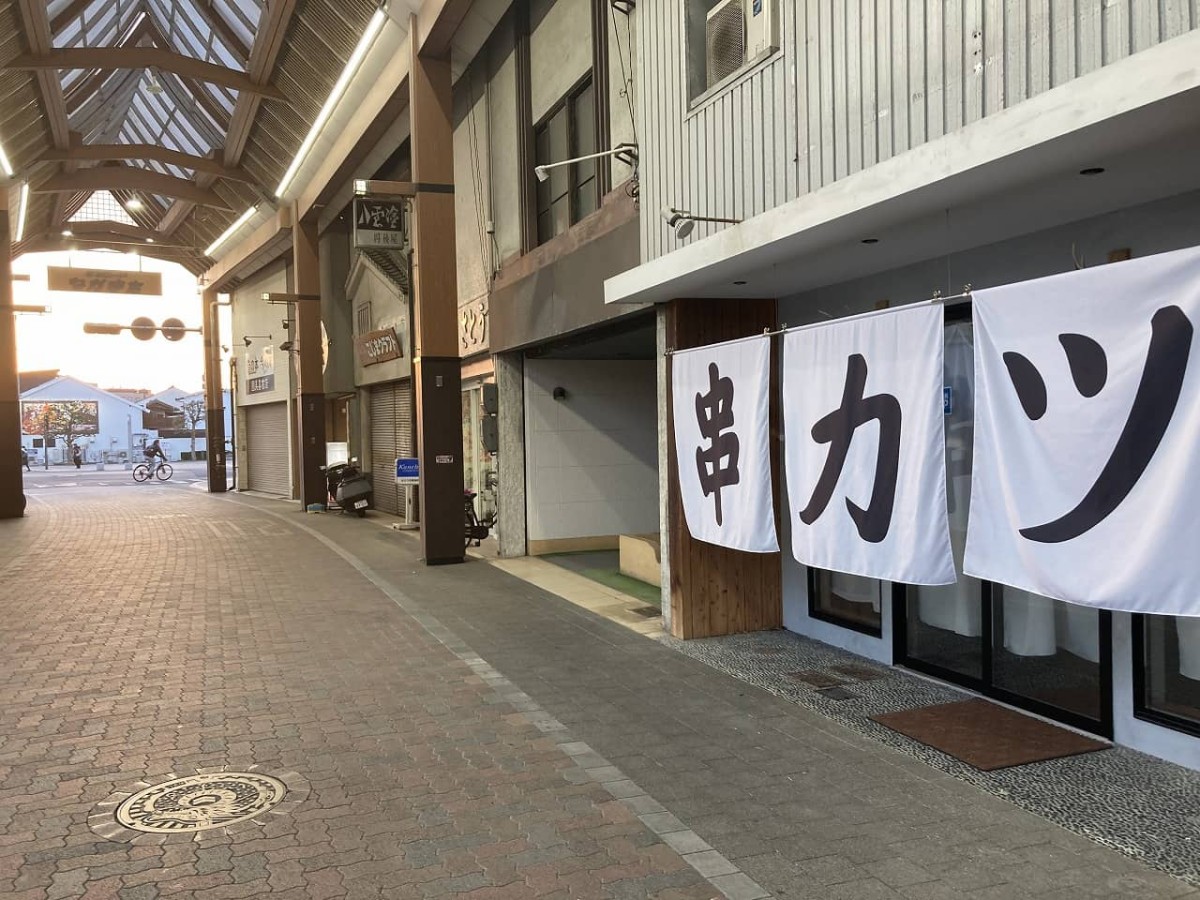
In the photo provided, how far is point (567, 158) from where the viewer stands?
38.9 feet

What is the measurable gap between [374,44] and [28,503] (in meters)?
20.9

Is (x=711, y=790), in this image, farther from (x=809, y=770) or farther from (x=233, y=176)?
(x=233, y=176)

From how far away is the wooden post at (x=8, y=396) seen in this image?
70.1 ft

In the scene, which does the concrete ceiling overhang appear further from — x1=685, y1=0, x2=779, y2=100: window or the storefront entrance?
x1=685, y1=0, x2=779, y2=100: window

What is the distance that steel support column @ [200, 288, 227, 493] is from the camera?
3219cm

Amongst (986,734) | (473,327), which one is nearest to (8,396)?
(473,327)

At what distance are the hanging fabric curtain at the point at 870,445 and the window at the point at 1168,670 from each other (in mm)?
1107

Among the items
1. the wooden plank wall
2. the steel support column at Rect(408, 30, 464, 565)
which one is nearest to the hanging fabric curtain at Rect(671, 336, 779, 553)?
the wooden plank wall

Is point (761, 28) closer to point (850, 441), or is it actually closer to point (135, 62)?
point (850, 441)

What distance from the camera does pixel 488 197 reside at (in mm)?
14305

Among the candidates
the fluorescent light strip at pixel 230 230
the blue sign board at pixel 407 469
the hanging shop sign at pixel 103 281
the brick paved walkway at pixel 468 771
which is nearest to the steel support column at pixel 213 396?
the fluorescent light strip at pixel 230 230

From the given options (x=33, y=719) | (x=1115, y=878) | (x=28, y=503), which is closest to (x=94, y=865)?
(x=33, y=719)

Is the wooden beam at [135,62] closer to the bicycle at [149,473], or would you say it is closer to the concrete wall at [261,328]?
the concrete wall at [261,328]

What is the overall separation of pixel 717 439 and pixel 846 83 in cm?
282
